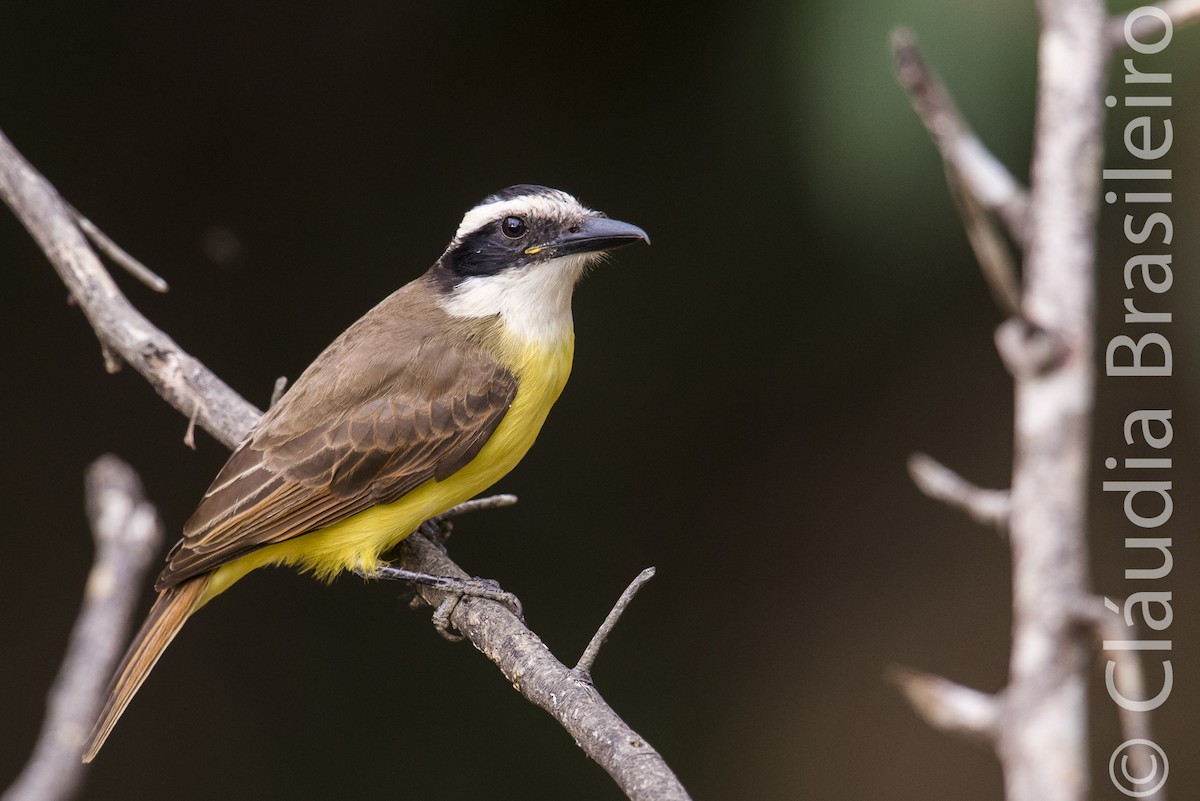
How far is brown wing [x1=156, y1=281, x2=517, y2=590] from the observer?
3.42 metres

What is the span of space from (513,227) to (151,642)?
158 cm

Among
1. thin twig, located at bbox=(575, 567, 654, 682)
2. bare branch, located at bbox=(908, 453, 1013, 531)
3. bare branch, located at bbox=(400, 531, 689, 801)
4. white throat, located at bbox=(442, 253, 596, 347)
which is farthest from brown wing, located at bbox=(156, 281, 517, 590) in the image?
bare branch, located at bbox=(908, 453, 1013, 531)

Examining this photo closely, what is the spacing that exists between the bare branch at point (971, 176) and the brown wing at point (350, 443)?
264 centimetres

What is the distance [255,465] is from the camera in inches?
137

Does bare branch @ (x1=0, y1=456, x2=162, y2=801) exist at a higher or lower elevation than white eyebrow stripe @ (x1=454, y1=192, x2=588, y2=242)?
higher

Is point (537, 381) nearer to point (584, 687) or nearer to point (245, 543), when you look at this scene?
point (245, 543)

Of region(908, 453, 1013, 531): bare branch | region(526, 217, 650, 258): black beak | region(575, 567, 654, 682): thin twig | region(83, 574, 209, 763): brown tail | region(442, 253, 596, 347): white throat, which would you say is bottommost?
region(83, 574, 209, 763): brown tail

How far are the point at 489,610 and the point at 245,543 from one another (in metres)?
0.79

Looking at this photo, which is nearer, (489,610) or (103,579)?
(103,579)

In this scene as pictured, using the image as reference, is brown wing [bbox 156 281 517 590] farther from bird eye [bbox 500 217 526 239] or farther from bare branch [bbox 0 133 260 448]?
bird eye [bbox 500 217 526 239]

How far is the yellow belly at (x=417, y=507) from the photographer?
11.5ft

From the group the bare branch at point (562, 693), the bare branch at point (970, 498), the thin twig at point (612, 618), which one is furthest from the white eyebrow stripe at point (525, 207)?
the bare branch at point (970, 498)

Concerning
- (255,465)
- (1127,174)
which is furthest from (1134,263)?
(255,465)

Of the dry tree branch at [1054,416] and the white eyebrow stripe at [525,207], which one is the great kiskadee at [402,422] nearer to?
the white eyebrow stripe at [525,207]
